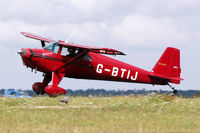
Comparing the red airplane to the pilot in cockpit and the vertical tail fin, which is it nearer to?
the pilot in cockpit

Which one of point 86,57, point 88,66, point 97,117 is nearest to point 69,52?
point 86,57

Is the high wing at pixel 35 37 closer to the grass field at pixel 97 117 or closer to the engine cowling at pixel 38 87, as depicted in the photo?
the engine cowling at pixel 38 87

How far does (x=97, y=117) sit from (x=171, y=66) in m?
13.3

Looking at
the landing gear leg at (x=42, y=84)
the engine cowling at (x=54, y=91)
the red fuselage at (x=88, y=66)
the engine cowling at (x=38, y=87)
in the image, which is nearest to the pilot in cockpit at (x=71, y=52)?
the red fuselage at (x=88, y=66)

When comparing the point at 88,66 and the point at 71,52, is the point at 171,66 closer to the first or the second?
the point at 88,66

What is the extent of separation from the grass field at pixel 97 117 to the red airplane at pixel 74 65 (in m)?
5.49

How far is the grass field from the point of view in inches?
391

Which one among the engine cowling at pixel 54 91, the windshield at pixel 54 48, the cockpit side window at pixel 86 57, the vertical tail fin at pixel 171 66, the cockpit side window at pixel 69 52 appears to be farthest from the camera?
the vertical tail fin at pixel 171 66

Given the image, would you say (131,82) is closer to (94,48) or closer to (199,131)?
(94,48)

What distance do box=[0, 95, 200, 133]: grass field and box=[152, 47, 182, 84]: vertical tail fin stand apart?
803 cm

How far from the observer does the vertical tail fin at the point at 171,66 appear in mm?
24484

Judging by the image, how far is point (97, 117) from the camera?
1209 cm

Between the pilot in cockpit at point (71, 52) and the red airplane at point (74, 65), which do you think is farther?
the pilot in cockpit at point (71, 52)

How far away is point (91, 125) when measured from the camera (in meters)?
10.6
